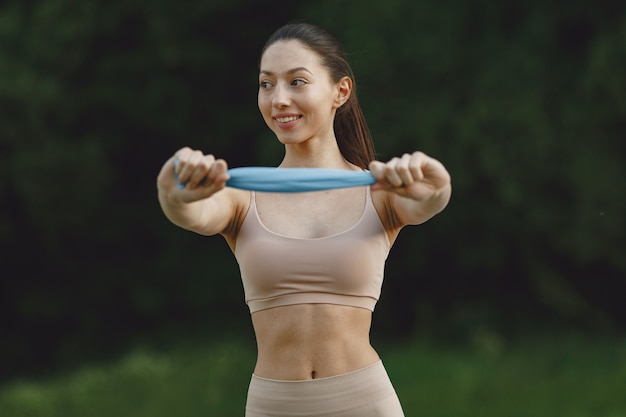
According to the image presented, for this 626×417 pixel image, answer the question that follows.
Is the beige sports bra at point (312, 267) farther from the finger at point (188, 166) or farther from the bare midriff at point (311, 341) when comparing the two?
the finger at point (188, 166)

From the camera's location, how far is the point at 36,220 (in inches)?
385

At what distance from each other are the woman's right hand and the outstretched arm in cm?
36

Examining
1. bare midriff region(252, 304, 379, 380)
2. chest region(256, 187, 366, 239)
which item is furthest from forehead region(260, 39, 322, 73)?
bare midriff region(252, 304, 379, 380)

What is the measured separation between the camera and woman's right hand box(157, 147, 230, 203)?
2518mm

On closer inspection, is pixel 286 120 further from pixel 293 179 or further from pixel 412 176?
pixel 412 176

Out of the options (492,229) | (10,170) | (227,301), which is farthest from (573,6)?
(10,170)

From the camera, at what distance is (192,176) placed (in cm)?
253

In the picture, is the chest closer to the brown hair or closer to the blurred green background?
the brown hair

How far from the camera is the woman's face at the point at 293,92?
2898 millimetres

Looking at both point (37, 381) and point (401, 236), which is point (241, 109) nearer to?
point (401, 236)

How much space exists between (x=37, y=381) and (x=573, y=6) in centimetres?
549

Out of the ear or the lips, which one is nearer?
the lips

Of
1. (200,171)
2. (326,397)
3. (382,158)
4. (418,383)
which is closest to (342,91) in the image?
(200,171)

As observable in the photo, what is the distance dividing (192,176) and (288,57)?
55 cm
